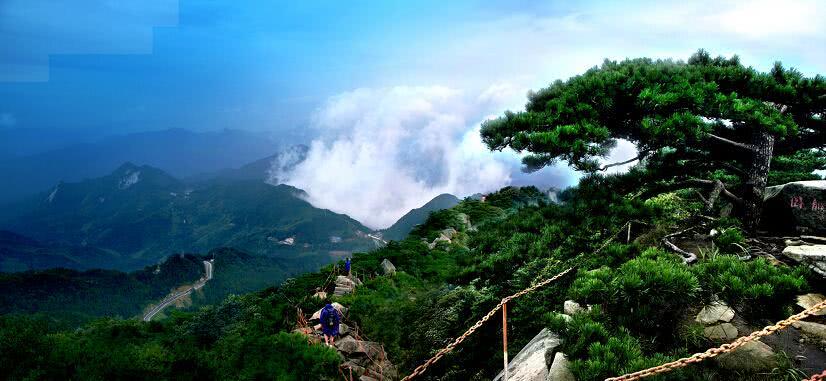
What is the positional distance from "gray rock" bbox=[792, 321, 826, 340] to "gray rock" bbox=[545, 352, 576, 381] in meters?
3.28

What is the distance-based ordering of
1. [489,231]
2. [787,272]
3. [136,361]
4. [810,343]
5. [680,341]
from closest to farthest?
[810,343], [680,341], [787,272], [136,361], [489,231]

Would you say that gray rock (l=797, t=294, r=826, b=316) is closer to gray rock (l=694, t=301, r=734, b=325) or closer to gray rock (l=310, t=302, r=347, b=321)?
gray rock (l=694, t=301, r=734, b=325)

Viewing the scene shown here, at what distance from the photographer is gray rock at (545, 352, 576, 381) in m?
5.41

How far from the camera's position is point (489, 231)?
1209 cm

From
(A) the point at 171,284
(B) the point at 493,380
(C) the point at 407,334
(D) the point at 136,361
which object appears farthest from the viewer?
(A) the point at 171,284

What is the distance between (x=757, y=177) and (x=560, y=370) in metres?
7.88

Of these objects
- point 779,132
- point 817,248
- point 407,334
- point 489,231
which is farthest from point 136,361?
point 779,132

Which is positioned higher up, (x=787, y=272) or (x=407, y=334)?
(x=787, y=272)

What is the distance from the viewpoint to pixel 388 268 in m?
26.4

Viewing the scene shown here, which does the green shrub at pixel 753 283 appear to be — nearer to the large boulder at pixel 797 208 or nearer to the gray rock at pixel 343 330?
the large boulder at pixel 797 208

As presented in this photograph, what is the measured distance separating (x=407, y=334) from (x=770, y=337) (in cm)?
985

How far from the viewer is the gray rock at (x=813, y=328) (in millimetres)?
5329

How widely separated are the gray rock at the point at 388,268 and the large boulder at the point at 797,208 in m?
19.7

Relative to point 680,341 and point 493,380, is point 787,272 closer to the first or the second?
point 680,341
